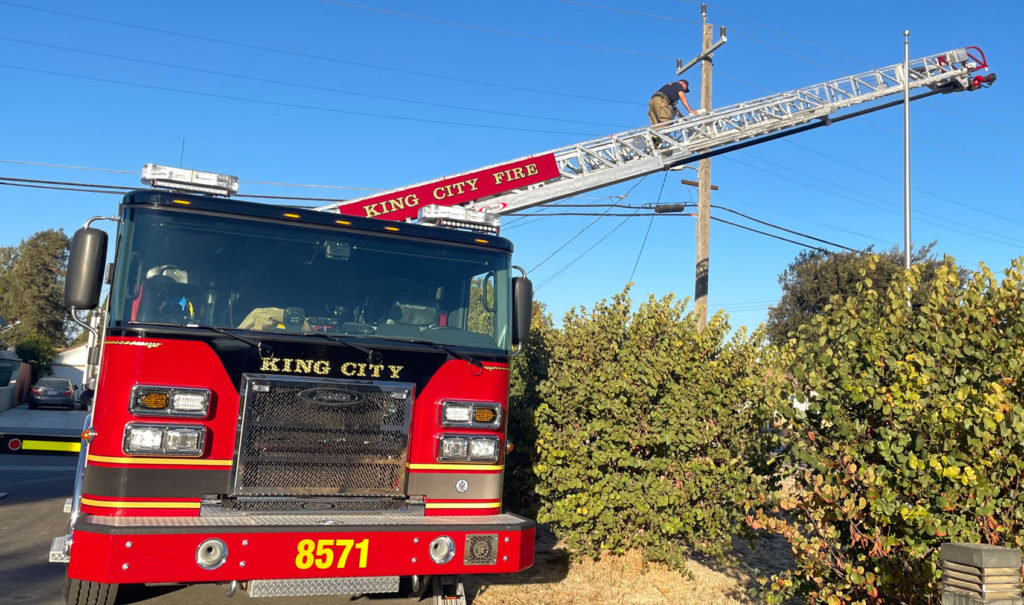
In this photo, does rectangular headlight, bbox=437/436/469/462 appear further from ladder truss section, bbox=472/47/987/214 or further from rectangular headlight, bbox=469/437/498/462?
ladder truss section, bbox=472/47/987/214

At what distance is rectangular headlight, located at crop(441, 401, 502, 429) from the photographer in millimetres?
5734

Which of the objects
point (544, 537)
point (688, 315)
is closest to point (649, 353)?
point (688, 315)

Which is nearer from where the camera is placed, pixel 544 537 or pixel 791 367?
pixel 791 367

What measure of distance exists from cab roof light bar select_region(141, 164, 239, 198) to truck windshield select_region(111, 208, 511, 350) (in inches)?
11.4

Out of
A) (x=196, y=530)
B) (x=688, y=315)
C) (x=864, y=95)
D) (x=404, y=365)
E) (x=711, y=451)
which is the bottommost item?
(x=196, y=530)

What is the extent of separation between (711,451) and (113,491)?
4.83 meters

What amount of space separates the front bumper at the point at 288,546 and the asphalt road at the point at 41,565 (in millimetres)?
1870

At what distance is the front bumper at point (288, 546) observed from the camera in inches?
177

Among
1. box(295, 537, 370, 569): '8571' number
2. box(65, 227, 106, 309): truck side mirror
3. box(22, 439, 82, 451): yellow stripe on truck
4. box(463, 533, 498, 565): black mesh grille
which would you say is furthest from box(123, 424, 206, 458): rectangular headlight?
box(22, 439, 82, 451): yellow stripe on truck

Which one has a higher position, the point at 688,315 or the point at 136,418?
the point at 688,315

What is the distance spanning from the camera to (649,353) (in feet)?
24.5

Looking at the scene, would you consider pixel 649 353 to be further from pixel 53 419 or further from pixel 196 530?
pixel 53 419

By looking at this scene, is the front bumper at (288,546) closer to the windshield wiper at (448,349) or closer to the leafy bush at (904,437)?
the windshield wiper at (448,349)

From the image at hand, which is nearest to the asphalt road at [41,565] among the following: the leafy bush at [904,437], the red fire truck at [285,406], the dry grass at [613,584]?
the dry grass at [613,584]
